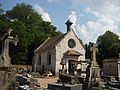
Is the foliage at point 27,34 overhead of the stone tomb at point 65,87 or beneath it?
overhead

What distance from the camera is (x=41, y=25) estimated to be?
6800cm

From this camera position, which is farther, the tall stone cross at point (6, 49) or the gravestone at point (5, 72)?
the tall stone cross at point (6, 49)

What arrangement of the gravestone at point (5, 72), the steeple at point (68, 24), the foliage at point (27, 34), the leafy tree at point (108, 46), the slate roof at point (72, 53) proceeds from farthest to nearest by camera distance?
the leafy tree at point (108, 46) < the foliage at point (27, 34) < the steeple at point (68, 24) < the slate roof at point (72, 53) < the gravestone at point (5, 72)

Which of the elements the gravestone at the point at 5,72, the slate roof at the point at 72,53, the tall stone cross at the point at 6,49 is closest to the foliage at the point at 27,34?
the slate roof at the point at 72,53

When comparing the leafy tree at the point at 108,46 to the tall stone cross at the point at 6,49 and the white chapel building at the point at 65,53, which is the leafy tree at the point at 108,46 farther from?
the tall stone cross at the point at 6,49

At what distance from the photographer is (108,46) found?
67062 mm

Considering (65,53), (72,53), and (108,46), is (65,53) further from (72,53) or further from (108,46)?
(108,46)

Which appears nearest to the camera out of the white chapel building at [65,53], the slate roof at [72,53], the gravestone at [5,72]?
the gravestone at [5,72]

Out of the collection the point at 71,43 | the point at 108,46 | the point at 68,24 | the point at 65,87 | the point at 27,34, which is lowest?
the point at 65,87

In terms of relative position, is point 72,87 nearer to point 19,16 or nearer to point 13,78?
point 13,78

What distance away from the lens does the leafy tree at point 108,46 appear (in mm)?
61200

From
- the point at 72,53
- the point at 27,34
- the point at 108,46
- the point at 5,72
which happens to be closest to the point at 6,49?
the point at 5,72

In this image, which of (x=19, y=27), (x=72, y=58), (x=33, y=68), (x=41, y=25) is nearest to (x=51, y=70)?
(x=72, y=58)

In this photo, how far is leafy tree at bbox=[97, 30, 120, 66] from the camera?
61.2 metres
